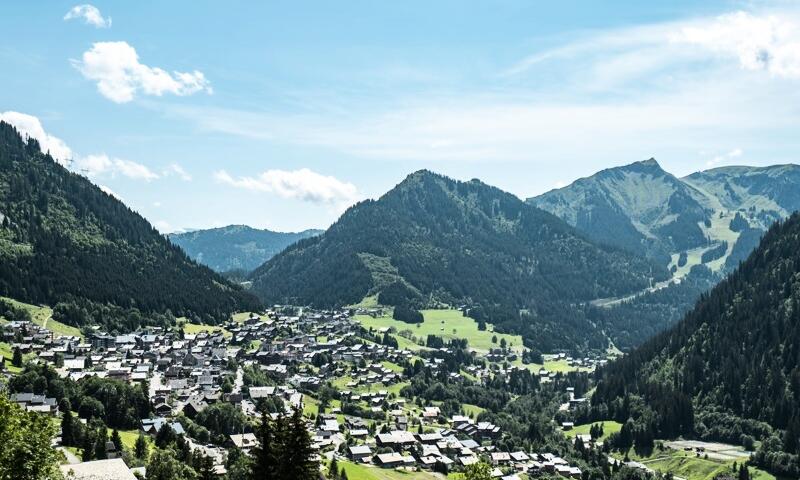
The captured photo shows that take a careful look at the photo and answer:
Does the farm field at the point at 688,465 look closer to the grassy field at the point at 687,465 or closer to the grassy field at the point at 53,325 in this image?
the grassy field at the point at 687,465

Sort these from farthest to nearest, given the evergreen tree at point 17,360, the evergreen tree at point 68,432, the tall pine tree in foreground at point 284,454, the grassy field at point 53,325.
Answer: the grassy field at point 53,325, the evergreen tree at point 17,360, the evergreen tree at point 68,432, the tall pine tree in foreground at point 284,454


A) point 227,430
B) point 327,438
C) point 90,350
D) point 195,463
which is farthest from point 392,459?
point 90,350

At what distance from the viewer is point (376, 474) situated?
122 m

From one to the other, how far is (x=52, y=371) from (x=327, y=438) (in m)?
50.2

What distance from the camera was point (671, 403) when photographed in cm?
18775

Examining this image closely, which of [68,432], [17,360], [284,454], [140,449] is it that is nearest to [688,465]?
[140,449]

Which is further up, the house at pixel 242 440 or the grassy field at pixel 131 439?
the grassy field at pixel 131 439

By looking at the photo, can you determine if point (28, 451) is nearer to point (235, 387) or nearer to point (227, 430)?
point (227, 430)

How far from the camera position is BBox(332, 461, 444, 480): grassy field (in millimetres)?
118044

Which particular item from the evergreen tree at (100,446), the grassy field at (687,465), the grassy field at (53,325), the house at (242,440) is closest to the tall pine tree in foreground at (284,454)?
the evergreen tree at (100,446)

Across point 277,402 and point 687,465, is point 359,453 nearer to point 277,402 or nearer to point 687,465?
point 277,402

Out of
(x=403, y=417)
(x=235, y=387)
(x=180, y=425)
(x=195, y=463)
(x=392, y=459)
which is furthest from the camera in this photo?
(x=403, y=417)

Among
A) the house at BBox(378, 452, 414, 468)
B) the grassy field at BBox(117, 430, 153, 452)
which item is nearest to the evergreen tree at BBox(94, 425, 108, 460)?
the grassy field at BBox(117, 430, 153, 452)

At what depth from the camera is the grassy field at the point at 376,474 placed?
118m
